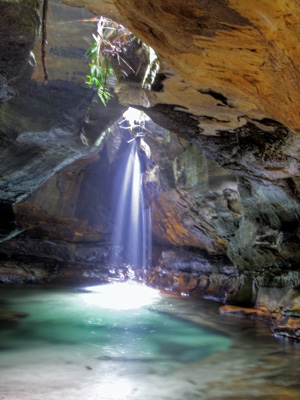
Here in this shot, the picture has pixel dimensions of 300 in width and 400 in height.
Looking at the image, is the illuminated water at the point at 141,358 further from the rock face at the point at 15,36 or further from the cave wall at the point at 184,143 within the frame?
the rock face at the point at 15,36

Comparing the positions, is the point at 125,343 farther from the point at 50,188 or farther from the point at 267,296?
the point at 50,188

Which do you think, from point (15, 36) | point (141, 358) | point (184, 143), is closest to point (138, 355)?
point (141, 358)

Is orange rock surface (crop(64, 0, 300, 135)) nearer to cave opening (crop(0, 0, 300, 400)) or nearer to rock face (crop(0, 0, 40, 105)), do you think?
cave opening (crop(0, 0, 300, 400))

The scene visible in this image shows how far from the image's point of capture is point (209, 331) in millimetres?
6711

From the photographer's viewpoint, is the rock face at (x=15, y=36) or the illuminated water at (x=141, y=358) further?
the rock face at (x=15, y=36)

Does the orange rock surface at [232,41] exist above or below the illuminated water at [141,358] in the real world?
above

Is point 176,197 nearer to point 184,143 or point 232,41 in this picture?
point 184,143

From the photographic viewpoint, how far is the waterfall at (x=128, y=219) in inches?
719

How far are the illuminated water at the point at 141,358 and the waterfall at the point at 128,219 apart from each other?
10196 mm

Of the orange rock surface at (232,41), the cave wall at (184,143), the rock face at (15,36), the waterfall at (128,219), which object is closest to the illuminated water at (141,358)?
the cave wall at (184,143)

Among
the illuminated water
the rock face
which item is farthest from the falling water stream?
the rock face

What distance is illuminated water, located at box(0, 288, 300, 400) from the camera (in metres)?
3.38

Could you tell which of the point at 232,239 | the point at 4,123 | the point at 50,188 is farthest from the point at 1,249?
the point at 232,239

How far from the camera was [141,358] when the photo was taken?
4652 mm
